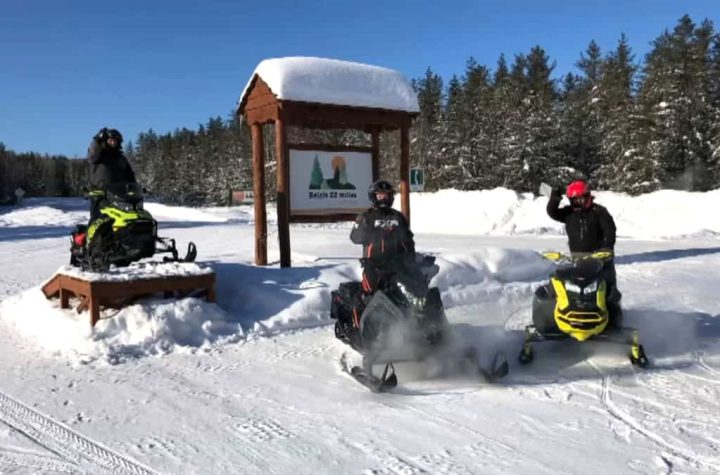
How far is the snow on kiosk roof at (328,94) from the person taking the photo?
1045 cm

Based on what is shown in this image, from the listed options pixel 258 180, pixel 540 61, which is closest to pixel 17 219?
pixel 258 180

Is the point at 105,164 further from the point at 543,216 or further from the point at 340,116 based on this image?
the point at 543,216

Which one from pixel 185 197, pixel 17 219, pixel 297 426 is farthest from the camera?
pixel 185 197

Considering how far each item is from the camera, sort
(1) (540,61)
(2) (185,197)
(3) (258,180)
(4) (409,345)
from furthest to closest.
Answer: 1. (2) (185,197)
2. (1) (540,61)
3. (3) (258,180)
4. (4) (409,345)

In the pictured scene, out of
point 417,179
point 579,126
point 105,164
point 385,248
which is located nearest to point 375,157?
point 417,179

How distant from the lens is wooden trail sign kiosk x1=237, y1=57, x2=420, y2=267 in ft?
34.5

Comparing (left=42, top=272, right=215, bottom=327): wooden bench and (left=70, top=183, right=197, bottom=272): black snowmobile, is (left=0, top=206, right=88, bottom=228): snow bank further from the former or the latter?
(left=42, top=272, right=215, bottom=327): wooden bench

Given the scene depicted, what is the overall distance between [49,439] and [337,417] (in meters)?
2.01

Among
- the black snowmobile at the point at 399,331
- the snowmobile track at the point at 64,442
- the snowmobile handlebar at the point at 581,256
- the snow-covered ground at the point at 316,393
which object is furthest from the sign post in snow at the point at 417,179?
the snowmobile track at the point at 64,442

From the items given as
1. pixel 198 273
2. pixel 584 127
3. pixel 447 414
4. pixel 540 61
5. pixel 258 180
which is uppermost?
pixel 540 61

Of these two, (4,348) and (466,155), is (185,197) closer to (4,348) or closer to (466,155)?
(466,155)

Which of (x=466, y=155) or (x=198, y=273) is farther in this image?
(x=466, y=155)

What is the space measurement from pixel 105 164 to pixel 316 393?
462 cm

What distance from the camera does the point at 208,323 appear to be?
24.6 ft
